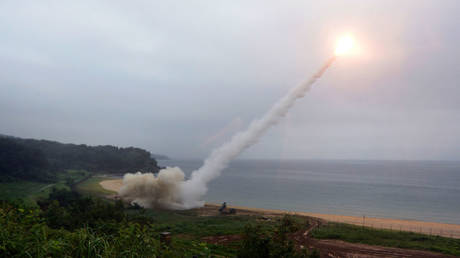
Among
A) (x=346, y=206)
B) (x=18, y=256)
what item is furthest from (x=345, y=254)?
(x=346, y=206)

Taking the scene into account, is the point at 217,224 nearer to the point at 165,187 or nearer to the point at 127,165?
the point at 165,187

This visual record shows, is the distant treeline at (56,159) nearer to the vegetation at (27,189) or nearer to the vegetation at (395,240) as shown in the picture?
the vegetation at (27,189)

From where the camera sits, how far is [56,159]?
95562 millimetres

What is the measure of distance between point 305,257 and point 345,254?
1592 centimetres

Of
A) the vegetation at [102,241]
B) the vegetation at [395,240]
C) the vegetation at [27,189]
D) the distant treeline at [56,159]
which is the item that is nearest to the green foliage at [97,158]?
the distant treeline at [56,159]

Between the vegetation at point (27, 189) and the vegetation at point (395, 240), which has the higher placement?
the vegetation at point (395, 240)

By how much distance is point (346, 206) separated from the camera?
186 ft

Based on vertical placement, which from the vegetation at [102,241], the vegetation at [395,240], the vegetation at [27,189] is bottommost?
the vegetation at [27,189]

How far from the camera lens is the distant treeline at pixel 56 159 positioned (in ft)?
204

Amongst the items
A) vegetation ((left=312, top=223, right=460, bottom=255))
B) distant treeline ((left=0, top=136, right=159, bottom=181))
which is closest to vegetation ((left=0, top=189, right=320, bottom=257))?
vegetation ((left=312, top=223, right=460, bottom=255))

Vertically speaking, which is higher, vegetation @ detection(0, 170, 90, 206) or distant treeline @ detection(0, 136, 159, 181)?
distant treeline @ detection(0, 136, 159, 181)

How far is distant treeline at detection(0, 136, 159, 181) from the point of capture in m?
62.1

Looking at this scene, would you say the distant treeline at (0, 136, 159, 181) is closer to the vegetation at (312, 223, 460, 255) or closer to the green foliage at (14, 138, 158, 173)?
the green foliage at (14, 138, 158, 173)

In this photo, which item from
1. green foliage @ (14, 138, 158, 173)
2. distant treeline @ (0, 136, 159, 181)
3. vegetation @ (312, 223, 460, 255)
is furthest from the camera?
green foliage @ (14, 138, 158, 173)
